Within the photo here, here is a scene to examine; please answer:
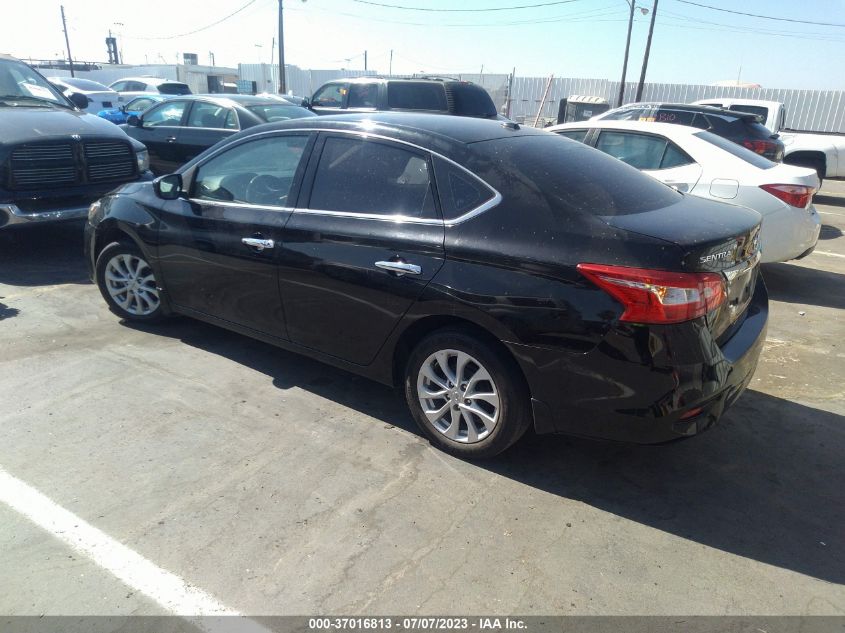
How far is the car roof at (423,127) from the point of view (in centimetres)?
354

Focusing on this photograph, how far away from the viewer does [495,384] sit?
3.18 metres

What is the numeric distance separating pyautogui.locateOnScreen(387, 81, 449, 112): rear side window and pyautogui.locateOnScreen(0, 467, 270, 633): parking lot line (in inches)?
383

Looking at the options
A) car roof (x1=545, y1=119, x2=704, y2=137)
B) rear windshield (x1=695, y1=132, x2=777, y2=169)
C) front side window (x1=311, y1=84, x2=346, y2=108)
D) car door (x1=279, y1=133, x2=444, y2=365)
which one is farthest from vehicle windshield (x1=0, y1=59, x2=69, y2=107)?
rear windshield (x1=695, y1=132, x2=777, y2=169)

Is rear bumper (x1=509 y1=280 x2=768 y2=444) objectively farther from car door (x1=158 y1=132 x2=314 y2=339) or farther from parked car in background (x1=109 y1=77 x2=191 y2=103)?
parked car in background (x1=109 y1=77 x2=191 y2=103)

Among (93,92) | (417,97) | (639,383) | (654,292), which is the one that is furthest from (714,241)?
(93,92)

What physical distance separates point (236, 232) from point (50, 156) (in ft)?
12.4

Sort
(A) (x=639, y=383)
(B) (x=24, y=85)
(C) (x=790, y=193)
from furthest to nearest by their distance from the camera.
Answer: (B) (x=24, y=85)
(C) (x=790, y=193)
(A) (x=639, y=383)

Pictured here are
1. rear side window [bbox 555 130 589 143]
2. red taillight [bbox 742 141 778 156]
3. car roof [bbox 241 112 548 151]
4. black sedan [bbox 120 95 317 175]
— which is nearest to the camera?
car roof [bbox 241 112 548 151]

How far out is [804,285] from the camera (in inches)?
268

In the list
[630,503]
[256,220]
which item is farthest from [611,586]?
[256,220]

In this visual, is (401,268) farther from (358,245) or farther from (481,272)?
(481,272)

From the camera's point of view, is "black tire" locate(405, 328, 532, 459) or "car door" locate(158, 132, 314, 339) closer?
"black tire" locate(405, 328, 532, 459)

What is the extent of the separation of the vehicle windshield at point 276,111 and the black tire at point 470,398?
6.73 m

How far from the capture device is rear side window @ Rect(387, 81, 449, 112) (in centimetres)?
1152
